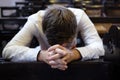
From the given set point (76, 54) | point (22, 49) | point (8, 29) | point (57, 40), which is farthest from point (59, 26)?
point (8, 29)

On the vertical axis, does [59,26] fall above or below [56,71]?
above

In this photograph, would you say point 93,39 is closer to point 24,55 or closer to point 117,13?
point 24,55

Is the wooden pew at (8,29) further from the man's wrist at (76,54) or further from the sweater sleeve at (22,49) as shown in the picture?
the man's wrist at (76,54)

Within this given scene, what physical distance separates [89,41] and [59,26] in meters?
0.41

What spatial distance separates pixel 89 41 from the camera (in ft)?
4.88

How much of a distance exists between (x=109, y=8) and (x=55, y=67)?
2.52 meters

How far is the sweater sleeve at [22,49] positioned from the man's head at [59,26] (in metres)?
0.14

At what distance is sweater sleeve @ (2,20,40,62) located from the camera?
1273 millimetres

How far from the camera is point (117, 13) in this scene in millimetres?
3396

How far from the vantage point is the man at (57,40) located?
107cm

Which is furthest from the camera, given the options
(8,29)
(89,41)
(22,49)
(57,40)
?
(8,29)

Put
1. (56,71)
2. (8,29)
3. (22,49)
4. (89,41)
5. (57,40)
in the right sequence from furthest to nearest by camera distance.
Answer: (8,29) → (89,41) → (22,49) → (57,40) → (56,71)

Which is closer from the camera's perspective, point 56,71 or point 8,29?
point 56,71

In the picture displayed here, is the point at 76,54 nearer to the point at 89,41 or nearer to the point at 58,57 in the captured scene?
the point at 58,57
